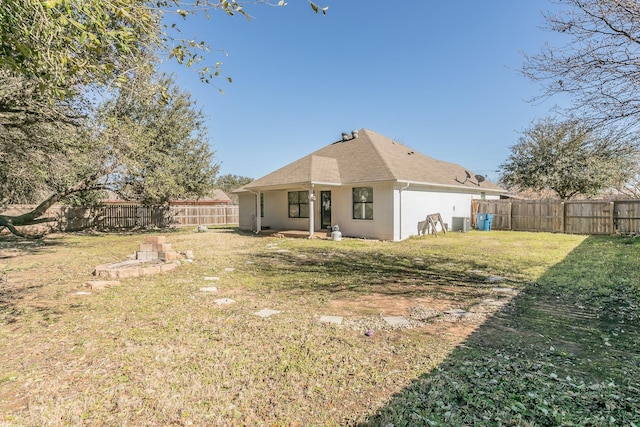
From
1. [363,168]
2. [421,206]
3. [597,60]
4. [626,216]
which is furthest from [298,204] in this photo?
[626,216]

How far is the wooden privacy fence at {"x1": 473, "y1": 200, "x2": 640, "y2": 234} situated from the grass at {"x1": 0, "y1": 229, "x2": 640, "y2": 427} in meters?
10.0

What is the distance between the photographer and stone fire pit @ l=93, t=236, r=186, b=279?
6.92m

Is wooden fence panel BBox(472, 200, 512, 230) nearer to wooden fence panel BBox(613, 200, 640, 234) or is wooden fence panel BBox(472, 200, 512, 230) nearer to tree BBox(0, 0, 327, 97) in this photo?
wooden fence panel BBox(613, 200, 640, 234)

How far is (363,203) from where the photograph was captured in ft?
45.9

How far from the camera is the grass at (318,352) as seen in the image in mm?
2410

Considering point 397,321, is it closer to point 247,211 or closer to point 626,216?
point 247,211

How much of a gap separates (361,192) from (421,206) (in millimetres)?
2775

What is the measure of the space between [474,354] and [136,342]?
3.49 metres

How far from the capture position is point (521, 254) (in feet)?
32.0

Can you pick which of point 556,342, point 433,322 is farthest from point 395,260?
point 556,342

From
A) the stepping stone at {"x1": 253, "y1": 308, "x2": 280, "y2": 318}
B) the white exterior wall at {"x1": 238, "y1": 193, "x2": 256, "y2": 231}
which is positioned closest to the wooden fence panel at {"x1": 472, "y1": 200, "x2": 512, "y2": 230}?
the white exterior wall at {"x1": 238, "y1": 193, "x2": 256, "y2": 231}

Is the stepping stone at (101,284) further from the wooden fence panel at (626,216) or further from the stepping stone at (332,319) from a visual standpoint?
the wooden fence panel at (626,216)

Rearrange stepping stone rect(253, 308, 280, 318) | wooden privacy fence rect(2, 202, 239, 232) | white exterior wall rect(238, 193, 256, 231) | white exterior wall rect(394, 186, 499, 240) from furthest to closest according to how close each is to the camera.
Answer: white exterior wall rect(238, 193, 256, 231) → wooden privacy fence rect(2, 202, 239, 232) → white exterior wall rect(394, 186, 499, 240) → stepping stone rect(253, 308, 280, 318)

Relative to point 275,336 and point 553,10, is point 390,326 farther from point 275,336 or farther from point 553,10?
point 553,10
